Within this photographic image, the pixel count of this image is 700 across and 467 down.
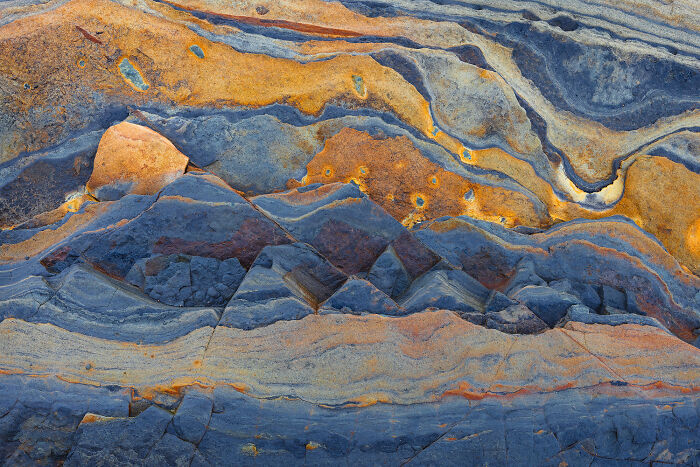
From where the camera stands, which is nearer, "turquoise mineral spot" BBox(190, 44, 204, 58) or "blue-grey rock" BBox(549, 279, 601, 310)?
"blue-grey rock" BBox(549, 279, 601, 310)

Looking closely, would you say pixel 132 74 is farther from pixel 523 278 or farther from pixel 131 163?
pixel 523 278

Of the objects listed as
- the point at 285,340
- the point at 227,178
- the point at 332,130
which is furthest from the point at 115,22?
the point at 285,340

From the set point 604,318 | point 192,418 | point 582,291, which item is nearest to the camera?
point 192,418

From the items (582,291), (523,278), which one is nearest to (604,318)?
(582,291)

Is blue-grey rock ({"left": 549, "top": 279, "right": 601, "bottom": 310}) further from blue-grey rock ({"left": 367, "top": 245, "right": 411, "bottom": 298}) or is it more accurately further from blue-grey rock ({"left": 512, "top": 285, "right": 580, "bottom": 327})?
blue-grey rock ({"left": 367, "top": 245, "right": 411, "bottom": 298})

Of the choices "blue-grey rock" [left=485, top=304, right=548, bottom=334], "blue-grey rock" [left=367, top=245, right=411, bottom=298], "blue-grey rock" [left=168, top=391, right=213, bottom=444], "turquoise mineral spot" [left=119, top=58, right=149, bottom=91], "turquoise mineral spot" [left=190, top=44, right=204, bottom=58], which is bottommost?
"blue-grey rock" [left=168, top=391, right=213, bottom=444]

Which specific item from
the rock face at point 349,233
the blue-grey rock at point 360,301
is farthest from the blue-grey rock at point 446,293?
the blue-grey rock at point 360,301

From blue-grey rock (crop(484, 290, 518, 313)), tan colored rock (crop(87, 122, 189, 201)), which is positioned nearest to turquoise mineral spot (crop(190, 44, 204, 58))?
tan colored rock (crop(87, 122, 189, 201))
